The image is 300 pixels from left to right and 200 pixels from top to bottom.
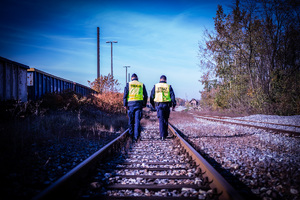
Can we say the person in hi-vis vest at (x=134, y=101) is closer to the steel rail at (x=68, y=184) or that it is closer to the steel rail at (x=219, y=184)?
the steel rail at (x=68, y=184)

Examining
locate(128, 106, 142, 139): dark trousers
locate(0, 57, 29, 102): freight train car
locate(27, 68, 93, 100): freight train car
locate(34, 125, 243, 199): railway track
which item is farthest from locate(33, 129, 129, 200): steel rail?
locate(27, 68, 93, 100): freight train car

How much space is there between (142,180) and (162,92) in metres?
3.94

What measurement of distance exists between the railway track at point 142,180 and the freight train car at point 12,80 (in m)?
7.16

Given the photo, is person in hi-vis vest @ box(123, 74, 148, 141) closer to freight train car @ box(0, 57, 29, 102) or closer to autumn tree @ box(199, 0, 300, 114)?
freight train car @ box(0, 57, 29, 102)

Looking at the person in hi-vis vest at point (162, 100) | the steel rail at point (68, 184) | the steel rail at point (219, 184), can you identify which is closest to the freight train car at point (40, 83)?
the person in hi-vis vest at point (162, 100)

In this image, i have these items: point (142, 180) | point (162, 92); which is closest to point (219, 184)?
point (142, 180)

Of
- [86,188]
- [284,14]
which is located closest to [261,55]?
[284,14]

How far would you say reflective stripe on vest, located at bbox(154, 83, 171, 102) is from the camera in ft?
20.8

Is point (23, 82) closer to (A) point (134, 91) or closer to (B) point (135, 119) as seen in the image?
(A) point (134, 91)

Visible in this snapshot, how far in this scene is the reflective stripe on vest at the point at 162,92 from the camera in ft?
20.8

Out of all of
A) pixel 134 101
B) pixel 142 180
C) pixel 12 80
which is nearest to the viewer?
pixel 142 180

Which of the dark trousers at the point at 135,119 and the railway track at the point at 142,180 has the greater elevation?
the dark trousers at the point at 135,119

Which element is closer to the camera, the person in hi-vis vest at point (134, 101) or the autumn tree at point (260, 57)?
the person in hi-vis vest at point (134, 101)

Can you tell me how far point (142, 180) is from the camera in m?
2.74
